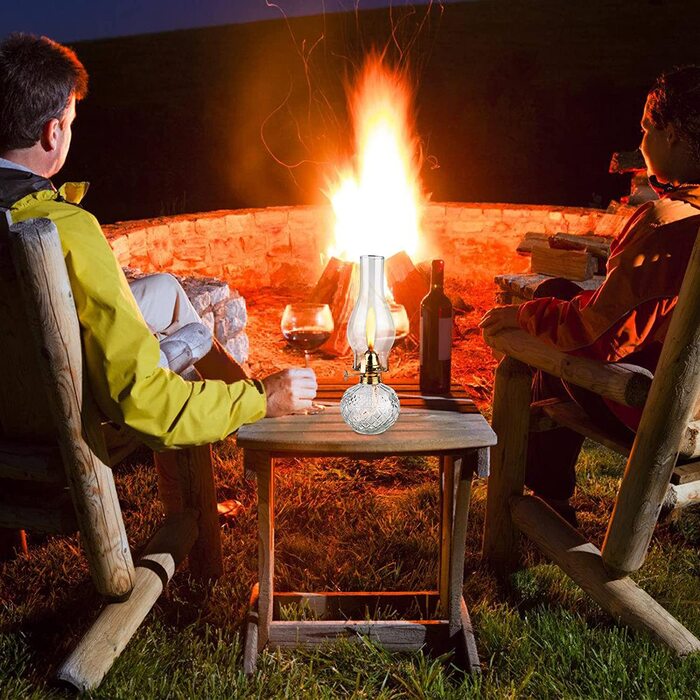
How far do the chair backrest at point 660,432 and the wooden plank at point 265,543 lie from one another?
1.08 metres

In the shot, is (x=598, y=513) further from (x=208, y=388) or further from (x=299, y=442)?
(x=208, y=388)

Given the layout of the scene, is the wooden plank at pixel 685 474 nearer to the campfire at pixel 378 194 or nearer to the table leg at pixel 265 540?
the table leg at pixel 265 540

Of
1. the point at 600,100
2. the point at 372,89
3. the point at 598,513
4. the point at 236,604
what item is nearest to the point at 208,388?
Answer: the point at 236,604

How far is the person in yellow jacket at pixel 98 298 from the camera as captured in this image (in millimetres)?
1701

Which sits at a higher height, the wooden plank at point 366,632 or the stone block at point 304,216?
the stone block at point 304,216

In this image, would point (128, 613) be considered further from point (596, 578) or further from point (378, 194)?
point (378, 194)

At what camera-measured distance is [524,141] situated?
60.8 feet

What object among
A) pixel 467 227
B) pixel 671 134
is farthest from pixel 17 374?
pixel 467 227

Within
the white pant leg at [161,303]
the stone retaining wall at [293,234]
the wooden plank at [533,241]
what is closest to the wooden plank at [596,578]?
the white pant leg at [161,303]

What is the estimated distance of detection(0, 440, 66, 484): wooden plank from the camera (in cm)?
190

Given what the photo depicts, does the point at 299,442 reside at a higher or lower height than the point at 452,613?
higher

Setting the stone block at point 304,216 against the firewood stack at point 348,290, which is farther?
the stone block at point 304,216

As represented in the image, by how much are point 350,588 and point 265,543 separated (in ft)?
2.02

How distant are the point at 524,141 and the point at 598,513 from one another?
55.6 ft
